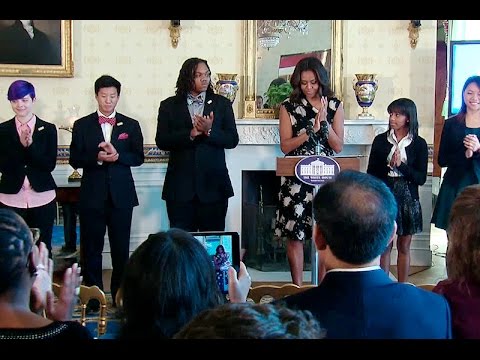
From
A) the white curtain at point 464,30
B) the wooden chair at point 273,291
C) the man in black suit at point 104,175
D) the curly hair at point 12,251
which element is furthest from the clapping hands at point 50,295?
the white curtain at point 464,30

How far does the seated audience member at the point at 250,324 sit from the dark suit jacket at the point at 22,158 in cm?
330

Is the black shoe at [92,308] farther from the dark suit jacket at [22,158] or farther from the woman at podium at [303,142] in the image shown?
the woman at podium at [303,142]

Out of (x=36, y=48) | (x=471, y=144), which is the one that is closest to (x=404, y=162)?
(x=471, y=144)

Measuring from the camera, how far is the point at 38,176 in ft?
13.5

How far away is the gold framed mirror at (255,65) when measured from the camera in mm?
5434

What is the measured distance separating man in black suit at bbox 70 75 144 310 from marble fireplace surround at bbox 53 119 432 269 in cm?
123

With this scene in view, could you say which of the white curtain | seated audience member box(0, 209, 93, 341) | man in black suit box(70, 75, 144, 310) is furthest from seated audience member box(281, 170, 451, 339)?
the white curtain

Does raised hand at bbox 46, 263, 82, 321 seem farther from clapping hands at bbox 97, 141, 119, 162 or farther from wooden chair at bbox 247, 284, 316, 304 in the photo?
clapping hands at bbox 97, 141, 119, 162

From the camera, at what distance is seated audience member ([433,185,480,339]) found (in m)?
1.69

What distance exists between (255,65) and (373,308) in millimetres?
4063

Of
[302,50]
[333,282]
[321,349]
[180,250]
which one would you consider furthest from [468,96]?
[321,349]

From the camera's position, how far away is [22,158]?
4.08 m

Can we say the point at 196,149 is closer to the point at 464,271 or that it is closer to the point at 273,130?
the point at 273,130
